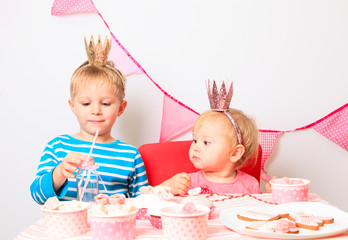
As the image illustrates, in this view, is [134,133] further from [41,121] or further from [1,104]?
[1,104]

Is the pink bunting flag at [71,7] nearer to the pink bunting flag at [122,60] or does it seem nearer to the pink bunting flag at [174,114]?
the pink bunting flag at [122,60]

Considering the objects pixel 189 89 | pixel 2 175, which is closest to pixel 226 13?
pixel 189 89

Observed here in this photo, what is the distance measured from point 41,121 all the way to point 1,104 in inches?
7.5

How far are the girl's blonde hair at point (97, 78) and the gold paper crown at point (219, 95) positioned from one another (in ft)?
1.13

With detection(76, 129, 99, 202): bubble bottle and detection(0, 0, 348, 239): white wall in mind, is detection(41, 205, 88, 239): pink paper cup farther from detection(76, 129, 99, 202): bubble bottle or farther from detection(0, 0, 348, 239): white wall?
detection(0, 0, 348, 239): white wall

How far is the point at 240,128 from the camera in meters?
1.62

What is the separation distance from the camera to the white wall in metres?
1.92

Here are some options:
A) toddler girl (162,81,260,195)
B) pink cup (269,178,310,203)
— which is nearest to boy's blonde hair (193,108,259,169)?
toddler girl (162,81,260,195)

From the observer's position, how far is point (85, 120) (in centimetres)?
162

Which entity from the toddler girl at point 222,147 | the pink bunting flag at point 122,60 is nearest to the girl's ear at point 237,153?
the toddler girl at point 222,147

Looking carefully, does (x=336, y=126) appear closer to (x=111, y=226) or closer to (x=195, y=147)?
(x=195, y=147)

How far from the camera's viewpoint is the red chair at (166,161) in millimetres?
1667

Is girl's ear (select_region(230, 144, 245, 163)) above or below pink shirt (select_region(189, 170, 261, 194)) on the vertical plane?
above

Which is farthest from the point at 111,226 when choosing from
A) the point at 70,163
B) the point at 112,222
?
the point at 70,163
